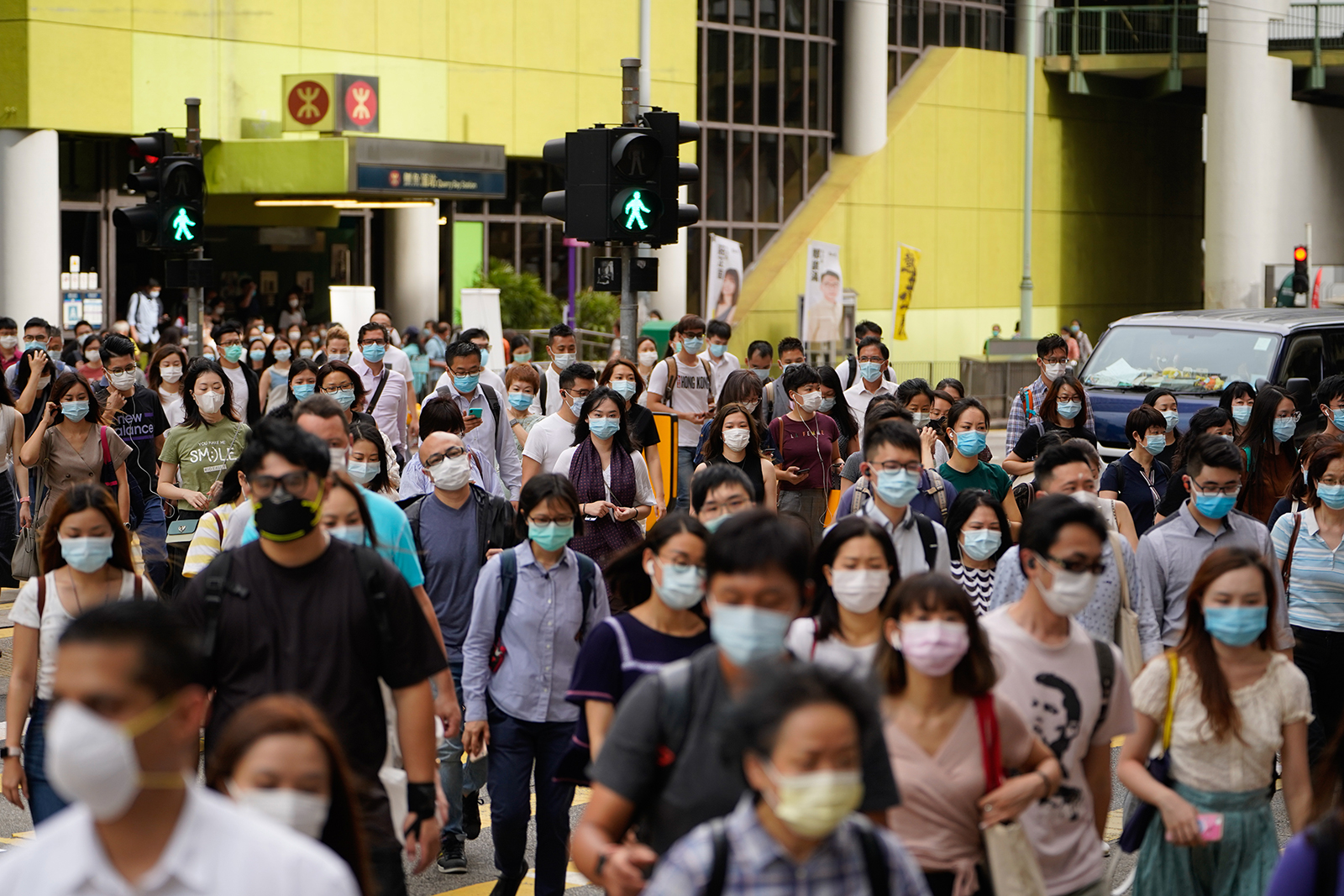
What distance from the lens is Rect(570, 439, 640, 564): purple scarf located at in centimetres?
945

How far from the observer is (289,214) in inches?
1281

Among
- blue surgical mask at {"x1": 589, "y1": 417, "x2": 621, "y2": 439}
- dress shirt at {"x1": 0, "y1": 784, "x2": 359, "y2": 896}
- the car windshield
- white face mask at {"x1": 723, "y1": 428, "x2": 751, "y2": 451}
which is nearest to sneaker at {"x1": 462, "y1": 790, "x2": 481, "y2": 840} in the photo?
blue surgical mask at {"x1": 589, "y1": 417, "x2": 621, "y2": 439}

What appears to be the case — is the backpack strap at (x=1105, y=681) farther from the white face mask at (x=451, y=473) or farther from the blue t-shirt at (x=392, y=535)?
the white face mask at (x=451, y=473)

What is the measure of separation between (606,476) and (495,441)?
99.1 inches

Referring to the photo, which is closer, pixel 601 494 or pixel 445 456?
pixel 445 456

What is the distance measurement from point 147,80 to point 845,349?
13.9 meters

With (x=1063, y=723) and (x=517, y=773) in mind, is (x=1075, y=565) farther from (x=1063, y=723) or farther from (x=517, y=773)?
(x=517, y=773)

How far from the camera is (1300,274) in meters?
29.2

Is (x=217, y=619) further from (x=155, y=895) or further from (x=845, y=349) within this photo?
(x=845, y=349)

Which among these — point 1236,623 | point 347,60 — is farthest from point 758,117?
point 1236,623

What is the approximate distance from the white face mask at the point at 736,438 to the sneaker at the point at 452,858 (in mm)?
3554

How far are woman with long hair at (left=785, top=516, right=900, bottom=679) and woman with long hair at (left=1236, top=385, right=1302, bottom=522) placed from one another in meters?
6.29

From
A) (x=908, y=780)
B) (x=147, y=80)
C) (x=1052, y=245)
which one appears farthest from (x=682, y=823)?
(x=1052, y=245)

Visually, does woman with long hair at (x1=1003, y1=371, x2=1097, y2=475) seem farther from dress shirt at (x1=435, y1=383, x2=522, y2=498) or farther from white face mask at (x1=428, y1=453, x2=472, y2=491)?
white face mask at (x1=428, y1=453, x2=472, y2=491)
